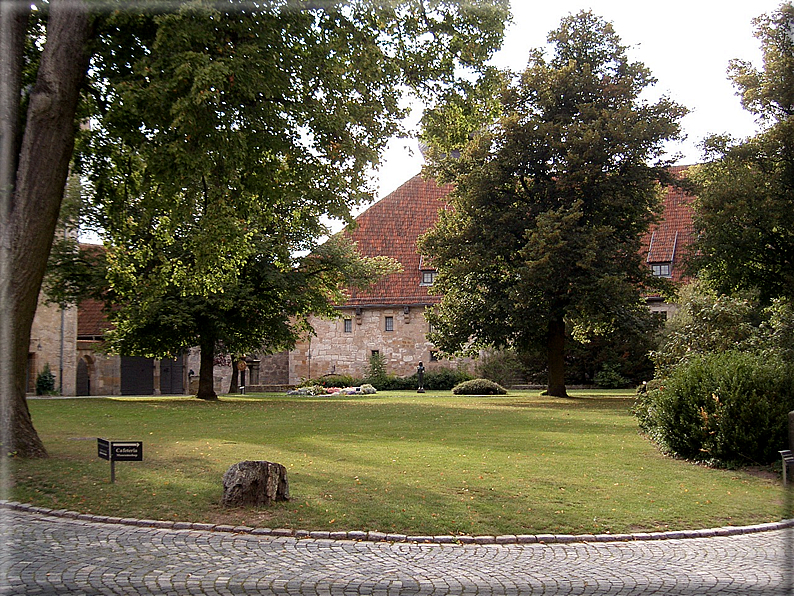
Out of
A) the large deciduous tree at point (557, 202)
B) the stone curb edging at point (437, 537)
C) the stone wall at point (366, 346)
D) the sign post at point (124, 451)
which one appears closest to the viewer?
the stone curb edging at point (437, 537)

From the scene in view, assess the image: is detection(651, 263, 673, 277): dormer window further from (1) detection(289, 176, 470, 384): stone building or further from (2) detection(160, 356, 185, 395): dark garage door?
(2) detection(160, 356, 185, 395): dark garage door

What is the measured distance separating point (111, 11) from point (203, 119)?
2.08m

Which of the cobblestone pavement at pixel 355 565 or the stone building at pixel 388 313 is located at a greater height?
the stone building at pixel 388 313

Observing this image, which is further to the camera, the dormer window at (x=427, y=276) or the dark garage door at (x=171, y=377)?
the dormer window at (x=427, y=276)

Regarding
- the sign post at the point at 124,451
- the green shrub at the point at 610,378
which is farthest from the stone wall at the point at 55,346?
the green shrub at the point at 610,378

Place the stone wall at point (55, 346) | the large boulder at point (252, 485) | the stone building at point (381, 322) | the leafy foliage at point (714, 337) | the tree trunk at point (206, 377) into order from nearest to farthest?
the large boulder at point (252, 485) → the leafy foliage at point (714, 337) → the tree trunk at point (206, 377) → the stone wall at point (55, 346) → the stone building at point (381, 322)

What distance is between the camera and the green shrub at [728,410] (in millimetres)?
12805

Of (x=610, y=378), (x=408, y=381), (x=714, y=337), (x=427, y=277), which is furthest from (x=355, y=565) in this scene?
(x=427, y=277)

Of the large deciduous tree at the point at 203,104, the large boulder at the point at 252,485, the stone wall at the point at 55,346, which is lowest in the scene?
the large boulder at the point at 252,485

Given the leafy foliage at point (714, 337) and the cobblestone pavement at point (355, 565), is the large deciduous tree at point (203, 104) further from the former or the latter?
the leafy foliage at point (714, 337)

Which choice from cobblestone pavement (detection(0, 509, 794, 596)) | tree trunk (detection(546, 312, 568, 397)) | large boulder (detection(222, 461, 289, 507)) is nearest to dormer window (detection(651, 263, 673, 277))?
tree trunk (detection(546, 312, 568, 397))

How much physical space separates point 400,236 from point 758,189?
26.6m

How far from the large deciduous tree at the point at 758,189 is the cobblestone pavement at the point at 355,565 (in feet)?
72.2

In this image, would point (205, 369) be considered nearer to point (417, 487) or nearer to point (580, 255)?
point (580, 255)
